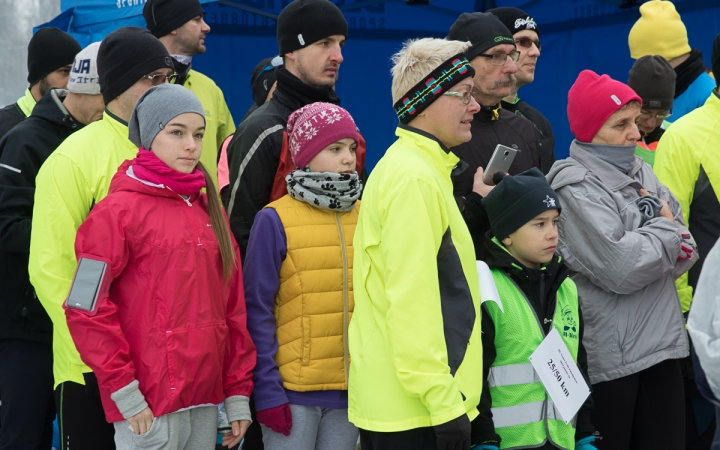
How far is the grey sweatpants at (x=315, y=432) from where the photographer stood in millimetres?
3221

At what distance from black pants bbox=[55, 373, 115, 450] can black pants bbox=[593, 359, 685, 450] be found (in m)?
1.95

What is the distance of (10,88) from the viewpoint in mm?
8328

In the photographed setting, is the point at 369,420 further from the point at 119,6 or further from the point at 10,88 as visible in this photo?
the point at 10,88

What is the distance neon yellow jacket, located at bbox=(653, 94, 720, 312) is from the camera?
435 cm

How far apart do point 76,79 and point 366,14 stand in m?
3.83

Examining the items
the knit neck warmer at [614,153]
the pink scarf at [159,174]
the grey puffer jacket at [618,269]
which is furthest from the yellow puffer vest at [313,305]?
the knit neck warmer at [614,153]

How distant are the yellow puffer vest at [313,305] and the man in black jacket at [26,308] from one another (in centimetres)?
111

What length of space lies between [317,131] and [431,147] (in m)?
0.55

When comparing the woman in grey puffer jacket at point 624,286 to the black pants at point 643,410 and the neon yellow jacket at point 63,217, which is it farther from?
the neon yellow jacket at point 63,217

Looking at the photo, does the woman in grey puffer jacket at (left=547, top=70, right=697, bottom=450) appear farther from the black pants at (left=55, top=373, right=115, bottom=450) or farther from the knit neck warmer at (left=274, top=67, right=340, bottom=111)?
the black pants at (left=55, top=373, right=115, bottom=450)

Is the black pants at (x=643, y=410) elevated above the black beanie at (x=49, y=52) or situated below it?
below

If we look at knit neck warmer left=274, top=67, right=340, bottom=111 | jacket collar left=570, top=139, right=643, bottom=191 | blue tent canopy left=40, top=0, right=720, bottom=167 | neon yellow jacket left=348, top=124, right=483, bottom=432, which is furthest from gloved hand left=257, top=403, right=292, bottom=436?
blue tent canopy left=40, top=0, right=720, bottom=167

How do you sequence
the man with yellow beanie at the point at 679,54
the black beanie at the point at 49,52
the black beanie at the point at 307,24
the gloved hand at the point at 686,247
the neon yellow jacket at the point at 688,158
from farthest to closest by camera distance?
the man with yellow beanie at the point at 679,54 → the black beanie at the point at 49,52 → the neon yellow jacket at the point at 688,158 → the black beanie at the point at 307,24 → the gloved hand at the point at 686,247

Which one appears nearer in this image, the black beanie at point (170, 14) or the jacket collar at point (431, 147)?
the jacket collar at point (431, 147)
